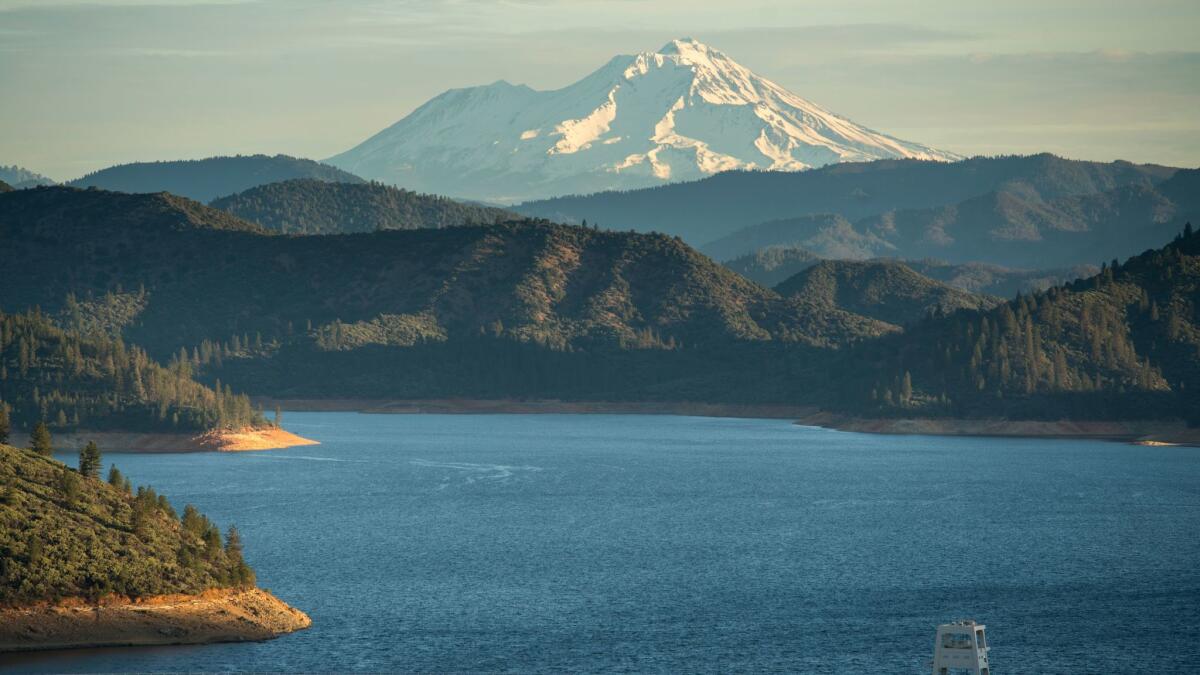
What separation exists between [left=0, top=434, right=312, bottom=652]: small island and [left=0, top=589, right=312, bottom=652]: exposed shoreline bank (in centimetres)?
5

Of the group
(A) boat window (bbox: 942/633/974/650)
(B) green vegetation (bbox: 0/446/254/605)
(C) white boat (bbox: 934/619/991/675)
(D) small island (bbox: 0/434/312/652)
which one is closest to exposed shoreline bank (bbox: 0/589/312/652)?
(D) small island (bbox: 0/434/312/652)

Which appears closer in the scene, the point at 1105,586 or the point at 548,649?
the point at 548,649

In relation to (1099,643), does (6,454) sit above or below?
above

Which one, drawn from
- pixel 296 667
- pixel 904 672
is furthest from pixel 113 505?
pixel 904 672

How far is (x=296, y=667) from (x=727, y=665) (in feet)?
76.0

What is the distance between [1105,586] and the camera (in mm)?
134625

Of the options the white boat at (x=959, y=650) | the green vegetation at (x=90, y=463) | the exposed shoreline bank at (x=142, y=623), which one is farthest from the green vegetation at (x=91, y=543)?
the white boat at (x=959, y=650)

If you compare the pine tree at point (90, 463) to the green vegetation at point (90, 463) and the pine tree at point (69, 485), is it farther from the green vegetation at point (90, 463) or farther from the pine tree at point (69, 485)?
the pine tree at point (69, 485)

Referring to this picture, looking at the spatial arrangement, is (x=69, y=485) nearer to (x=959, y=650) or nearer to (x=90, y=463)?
(x=90, y=463)

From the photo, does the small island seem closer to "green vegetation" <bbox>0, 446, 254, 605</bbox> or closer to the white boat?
"green vegetation" <bbox>0, 446, 254, 605</bbox>

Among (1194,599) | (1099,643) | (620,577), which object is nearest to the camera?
(1099,643)

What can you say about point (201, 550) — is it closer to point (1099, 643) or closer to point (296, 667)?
point (296, 667)

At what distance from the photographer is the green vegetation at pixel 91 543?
10119cm

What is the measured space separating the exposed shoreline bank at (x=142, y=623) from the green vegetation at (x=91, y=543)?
2.20ft
